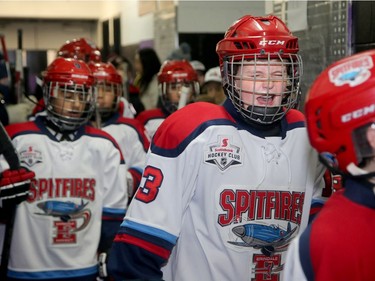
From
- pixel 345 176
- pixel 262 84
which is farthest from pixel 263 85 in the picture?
pixel 345 176

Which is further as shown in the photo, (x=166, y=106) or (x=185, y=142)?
(x=166, y=106)

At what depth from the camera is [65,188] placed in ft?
10.6

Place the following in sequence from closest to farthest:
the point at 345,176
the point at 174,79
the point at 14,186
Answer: the point at 345,176, the point at 14,186, the point at 174,79

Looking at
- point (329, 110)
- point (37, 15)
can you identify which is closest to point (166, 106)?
point (329, 110)

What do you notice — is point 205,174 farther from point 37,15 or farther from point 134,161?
point 37,15

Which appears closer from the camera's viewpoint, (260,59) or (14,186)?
(260,59)

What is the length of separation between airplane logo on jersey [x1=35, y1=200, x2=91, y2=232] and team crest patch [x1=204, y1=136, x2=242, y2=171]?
1.38 m

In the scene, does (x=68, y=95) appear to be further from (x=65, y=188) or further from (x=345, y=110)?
(x=345, y=110)

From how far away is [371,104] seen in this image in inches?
53.2

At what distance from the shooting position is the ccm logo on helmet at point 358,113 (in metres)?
1.36

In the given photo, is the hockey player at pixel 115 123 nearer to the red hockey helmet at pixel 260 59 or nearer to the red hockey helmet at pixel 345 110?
the red hockey helmet at pixel 260 59

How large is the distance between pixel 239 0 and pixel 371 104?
2.56m

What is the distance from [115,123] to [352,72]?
304cm

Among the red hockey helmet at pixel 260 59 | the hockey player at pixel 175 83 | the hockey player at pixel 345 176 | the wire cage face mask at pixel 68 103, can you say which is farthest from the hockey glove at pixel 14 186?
the hockey player at pixel 345 176
